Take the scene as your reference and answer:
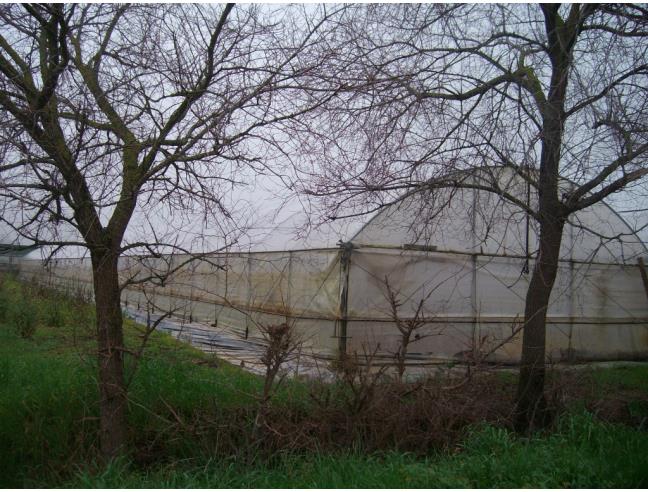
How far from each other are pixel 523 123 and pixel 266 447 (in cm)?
464

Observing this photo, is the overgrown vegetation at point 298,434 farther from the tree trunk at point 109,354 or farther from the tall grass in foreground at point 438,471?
the tree trunk at point 109,354

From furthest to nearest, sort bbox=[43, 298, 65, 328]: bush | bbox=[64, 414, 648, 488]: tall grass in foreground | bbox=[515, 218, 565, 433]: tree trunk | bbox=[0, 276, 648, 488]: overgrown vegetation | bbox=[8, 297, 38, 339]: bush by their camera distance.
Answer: bbox=[43, 298, 65, 328]: bush, bbox=[8, 297, 38, 339]: bush, bbox=[515, 218, 565, 433]: tree trunk, bbox=[0, 276, 648, 488]: overgrown vegetation, bbox=[64, 414, 648, 488]: tall grass in foreground

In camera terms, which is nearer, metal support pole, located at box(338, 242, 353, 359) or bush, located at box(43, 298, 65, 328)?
metal support pole, located at box(338, 242, 353, 359)

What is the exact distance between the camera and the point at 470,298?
1241 cm

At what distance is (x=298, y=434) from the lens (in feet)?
19.9

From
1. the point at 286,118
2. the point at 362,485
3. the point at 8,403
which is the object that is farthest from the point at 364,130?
the point at 8,403

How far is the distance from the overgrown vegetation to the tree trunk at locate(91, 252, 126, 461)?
18 cm

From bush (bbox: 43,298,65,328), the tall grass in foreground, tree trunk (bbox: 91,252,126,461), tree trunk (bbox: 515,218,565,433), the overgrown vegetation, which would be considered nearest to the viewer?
the tall grass in foreground

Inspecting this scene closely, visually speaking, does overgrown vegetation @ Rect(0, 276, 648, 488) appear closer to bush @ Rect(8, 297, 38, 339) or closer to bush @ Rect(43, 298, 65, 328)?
bush @ Rect(8, 297, 38, 339)

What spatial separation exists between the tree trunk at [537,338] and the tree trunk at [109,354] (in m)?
4.55

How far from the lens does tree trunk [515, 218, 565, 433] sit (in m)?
7.43

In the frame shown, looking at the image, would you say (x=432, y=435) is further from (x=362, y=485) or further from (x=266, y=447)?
(x=362, y=485)

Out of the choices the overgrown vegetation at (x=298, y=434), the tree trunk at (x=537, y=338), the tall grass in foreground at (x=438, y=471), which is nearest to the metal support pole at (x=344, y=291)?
the overgrown vegetation at (x=298, y=434)

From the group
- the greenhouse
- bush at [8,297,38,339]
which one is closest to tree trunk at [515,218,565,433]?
the greenhouse
